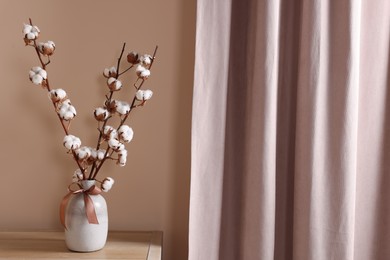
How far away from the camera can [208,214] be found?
143cm

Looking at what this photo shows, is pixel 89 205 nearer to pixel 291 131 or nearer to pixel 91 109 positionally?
pixel 91 109

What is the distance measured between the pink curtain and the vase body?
277mm

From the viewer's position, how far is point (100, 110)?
1.40 meters

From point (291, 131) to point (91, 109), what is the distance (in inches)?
25.7

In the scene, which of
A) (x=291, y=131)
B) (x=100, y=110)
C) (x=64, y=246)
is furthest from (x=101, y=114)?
(x=291, y=131)

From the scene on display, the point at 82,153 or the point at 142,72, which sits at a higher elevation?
the point at 142,72

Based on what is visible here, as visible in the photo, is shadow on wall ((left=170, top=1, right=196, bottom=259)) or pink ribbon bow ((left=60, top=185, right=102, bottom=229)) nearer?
pink ribbon bow ((left=60, top=185, right=102, bottom=229))

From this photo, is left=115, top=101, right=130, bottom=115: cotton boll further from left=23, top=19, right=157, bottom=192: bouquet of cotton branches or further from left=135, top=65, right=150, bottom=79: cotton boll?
left=135, top=65, right=150, bottom=79: cotton boll

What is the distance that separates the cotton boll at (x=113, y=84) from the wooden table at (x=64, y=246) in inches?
18.5

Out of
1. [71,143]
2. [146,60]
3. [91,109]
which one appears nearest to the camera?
[71,143]

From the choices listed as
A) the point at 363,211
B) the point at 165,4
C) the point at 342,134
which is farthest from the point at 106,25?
the point at 363,211

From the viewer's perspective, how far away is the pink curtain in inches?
54.6

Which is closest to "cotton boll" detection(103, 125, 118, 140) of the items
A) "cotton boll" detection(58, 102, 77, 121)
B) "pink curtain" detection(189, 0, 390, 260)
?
"cotton boll" detection(58, 102, 77, 121)

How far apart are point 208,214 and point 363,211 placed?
0.50 metres
